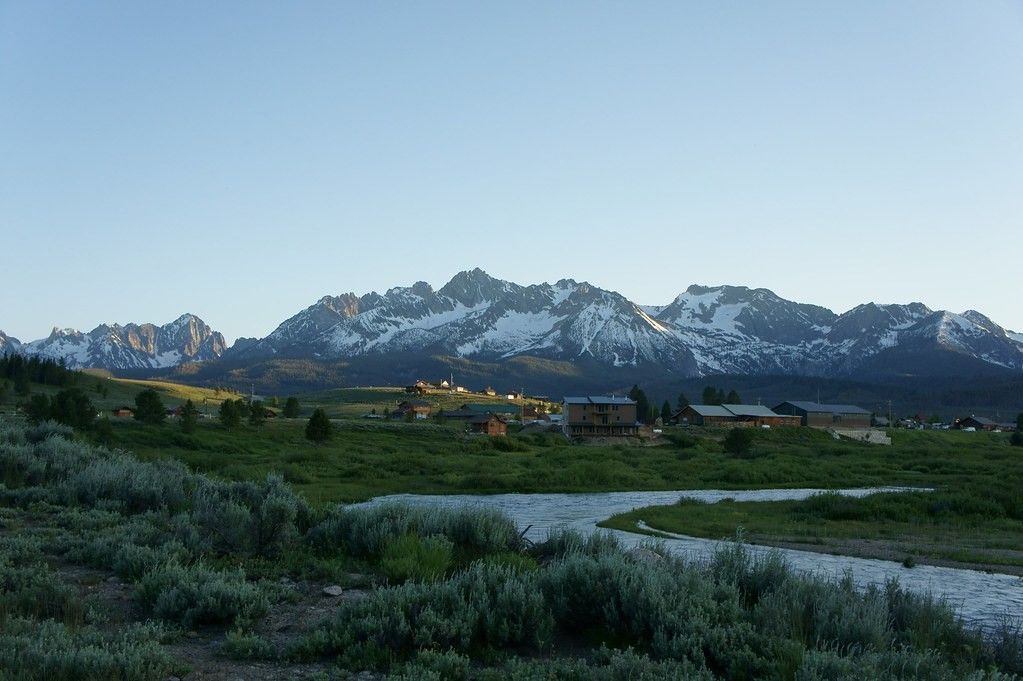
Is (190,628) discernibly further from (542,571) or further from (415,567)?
(542,571)

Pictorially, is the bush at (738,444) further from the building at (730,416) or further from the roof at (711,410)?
the roof at (711,410)

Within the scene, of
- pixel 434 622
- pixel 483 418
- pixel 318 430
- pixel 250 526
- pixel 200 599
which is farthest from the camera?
pixel 483 418

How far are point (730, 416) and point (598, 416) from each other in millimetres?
31317

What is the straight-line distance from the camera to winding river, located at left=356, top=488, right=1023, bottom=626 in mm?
15875

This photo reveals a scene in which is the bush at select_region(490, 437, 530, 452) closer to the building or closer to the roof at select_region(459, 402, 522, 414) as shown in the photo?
the building

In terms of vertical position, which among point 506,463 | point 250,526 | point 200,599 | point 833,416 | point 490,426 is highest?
point 250,526

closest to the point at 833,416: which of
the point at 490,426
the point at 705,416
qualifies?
the point at 705,416

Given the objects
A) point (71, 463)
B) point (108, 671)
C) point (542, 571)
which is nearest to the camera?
point (108, 671)

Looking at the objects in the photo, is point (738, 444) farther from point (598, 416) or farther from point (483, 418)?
point (483, 418)

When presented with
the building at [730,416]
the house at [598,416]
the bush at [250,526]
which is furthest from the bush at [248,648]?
the building at [730,416]

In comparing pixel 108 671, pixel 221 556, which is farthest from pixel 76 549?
pixel 108 671

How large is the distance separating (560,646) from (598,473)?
4415cm

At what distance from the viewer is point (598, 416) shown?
397ft

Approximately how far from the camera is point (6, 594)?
417 inches
